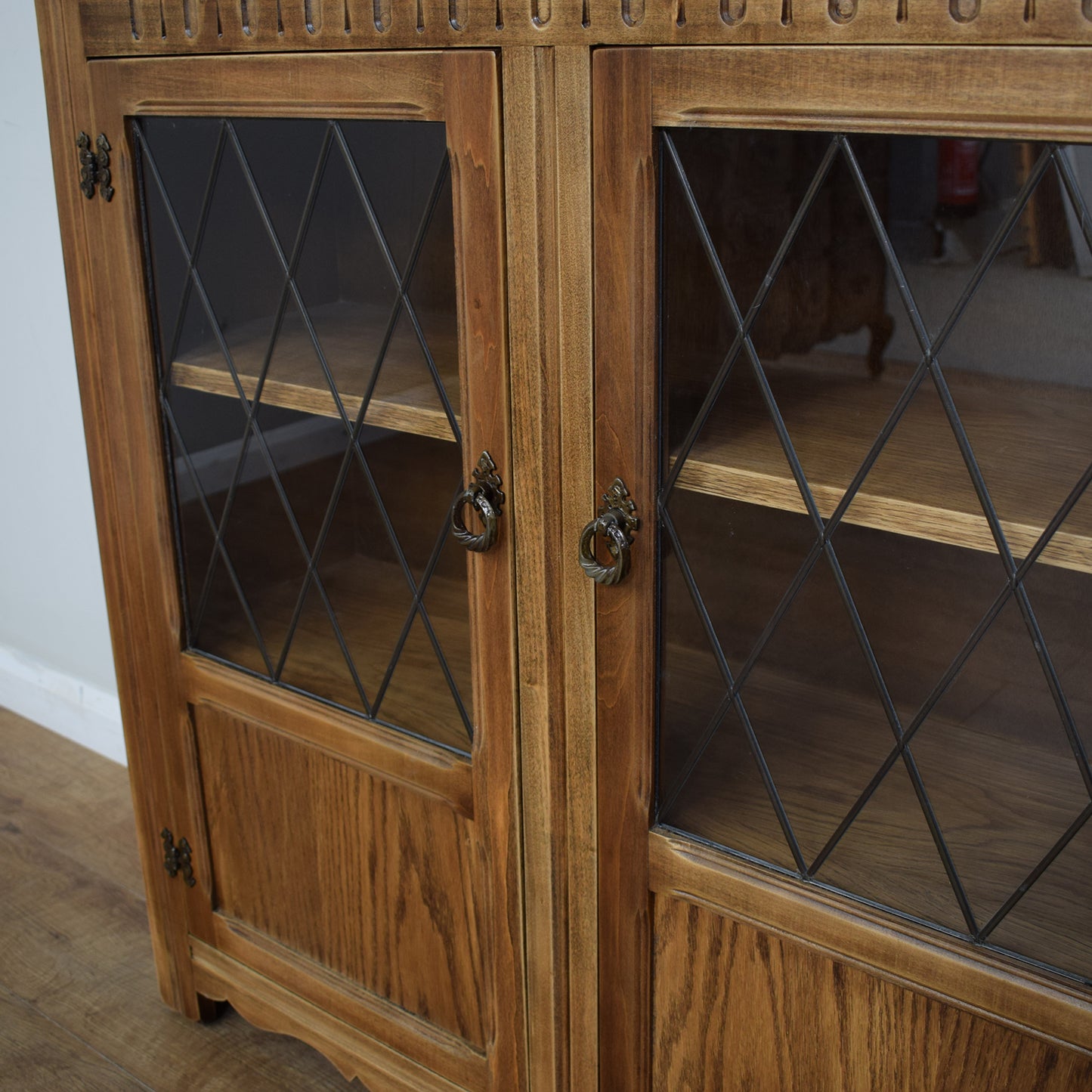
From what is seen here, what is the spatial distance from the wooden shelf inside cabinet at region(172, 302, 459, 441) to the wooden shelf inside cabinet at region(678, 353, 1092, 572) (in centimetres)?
21

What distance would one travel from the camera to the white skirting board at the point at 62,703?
1.81 meters

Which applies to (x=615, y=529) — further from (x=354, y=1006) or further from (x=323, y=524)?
(x=354, y=1006)

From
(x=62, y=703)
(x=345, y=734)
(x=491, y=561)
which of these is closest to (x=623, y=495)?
(x=491, y=561)

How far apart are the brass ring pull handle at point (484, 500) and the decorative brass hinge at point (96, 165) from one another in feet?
1.31

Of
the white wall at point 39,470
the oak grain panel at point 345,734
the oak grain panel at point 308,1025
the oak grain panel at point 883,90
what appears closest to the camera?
the oak grain panel at point 883,90

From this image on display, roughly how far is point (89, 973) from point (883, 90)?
1.25 meters

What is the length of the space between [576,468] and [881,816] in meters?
0.29

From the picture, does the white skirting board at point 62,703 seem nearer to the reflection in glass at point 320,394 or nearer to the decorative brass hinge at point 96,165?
the reflection in glass at point 320,394

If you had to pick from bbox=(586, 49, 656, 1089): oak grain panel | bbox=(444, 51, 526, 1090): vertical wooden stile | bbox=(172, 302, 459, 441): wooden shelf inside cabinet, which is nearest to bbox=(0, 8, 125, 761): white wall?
bbox=(172, 302, 459, 441): wooden shelf inside cabinet

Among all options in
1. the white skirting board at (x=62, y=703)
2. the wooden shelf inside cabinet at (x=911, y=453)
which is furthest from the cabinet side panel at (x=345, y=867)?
the white skirting board at (x=62, y=703)

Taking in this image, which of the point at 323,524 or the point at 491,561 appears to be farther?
the point at 323,524

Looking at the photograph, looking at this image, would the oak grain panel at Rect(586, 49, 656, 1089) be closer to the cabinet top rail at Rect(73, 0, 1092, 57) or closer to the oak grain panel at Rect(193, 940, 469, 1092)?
the cabinet top rail at Rect(73, 0, 1092, 57)

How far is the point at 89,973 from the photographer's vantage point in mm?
1381

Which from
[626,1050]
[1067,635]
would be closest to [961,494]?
[1067,635]
